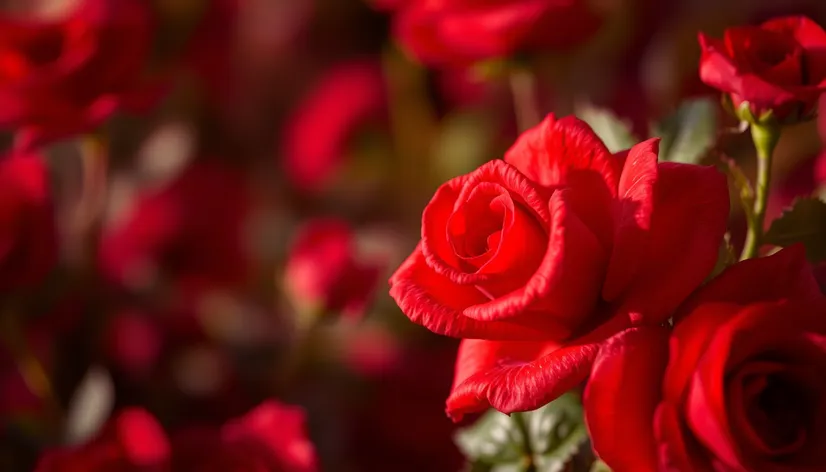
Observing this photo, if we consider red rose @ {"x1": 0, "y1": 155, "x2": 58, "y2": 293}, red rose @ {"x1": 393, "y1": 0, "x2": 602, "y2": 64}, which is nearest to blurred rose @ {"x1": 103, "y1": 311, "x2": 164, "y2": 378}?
red rose @ {"x1": 0, "y1": 155, "x2": 58, "y2": 293}

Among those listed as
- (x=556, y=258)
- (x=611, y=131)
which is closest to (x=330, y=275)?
(x=611, y=131)

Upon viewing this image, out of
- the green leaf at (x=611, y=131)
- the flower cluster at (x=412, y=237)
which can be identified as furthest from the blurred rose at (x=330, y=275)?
the green leaf at (x=611, y=131)

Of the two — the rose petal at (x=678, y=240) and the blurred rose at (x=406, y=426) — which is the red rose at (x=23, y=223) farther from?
the rose petal at (x=678, y=240)

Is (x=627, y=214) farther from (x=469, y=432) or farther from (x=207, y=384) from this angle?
(x=207, y=384)

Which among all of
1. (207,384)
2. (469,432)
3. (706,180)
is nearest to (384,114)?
(207,384)

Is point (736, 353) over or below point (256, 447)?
over

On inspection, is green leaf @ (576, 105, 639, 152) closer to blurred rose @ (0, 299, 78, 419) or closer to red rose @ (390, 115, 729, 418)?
red rose @ (390, 115, 729, 418)

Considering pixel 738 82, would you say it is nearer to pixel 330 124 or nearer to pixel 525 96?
pixel 525 96
